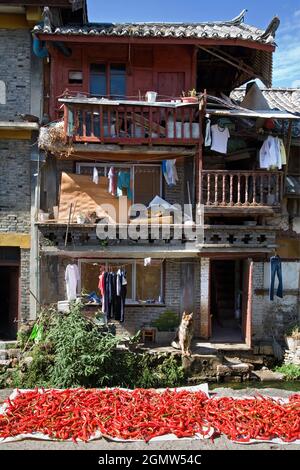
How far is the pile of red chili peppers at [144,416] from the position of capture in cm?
794

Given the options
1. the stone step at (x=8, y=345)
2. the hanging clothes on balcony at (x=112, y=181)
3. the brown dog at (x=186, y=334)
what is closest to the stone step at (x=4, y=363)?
the stone step at (x=8, y=345)

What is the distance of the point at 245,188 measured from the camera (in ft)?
45.3

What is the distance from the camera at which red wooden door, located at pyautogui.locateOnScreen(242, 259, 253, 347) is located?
559 inches

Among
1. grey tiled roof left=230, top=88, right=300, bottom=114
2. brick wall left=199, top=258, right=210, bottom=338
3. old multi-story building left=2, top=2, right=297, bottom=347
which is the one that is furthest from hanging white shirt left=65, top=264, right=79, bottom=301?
grey tiled roof left=230, top=88, right=300, bottom=114

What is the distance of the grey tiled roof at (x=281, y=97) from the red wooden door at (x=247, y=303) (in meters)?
7.28

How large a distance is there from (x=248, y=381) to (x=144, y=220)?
5.48 meters

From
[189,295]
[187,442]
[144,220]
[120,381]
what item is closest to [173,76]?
[144,220]

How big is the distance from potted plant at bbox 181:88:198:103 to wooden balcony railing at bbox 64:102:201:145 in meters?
0.18

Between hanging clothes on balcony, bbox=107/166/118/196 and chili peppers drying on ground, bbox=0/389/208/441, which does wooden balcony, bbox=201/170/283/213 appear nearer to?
hanging clothes on balcony, bbox=107/166/118/196

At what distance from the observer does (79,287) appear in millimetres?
14820

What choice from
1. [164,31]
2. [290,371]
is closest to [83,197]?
[164,31]

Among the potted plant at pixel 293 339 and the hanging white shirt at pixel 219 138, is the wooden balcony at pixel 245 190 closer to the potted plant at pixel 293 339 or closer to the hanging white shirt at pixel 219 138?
the hanging white shirt at pixel 219 138

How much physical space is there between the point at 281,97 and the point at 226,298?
354 inches
